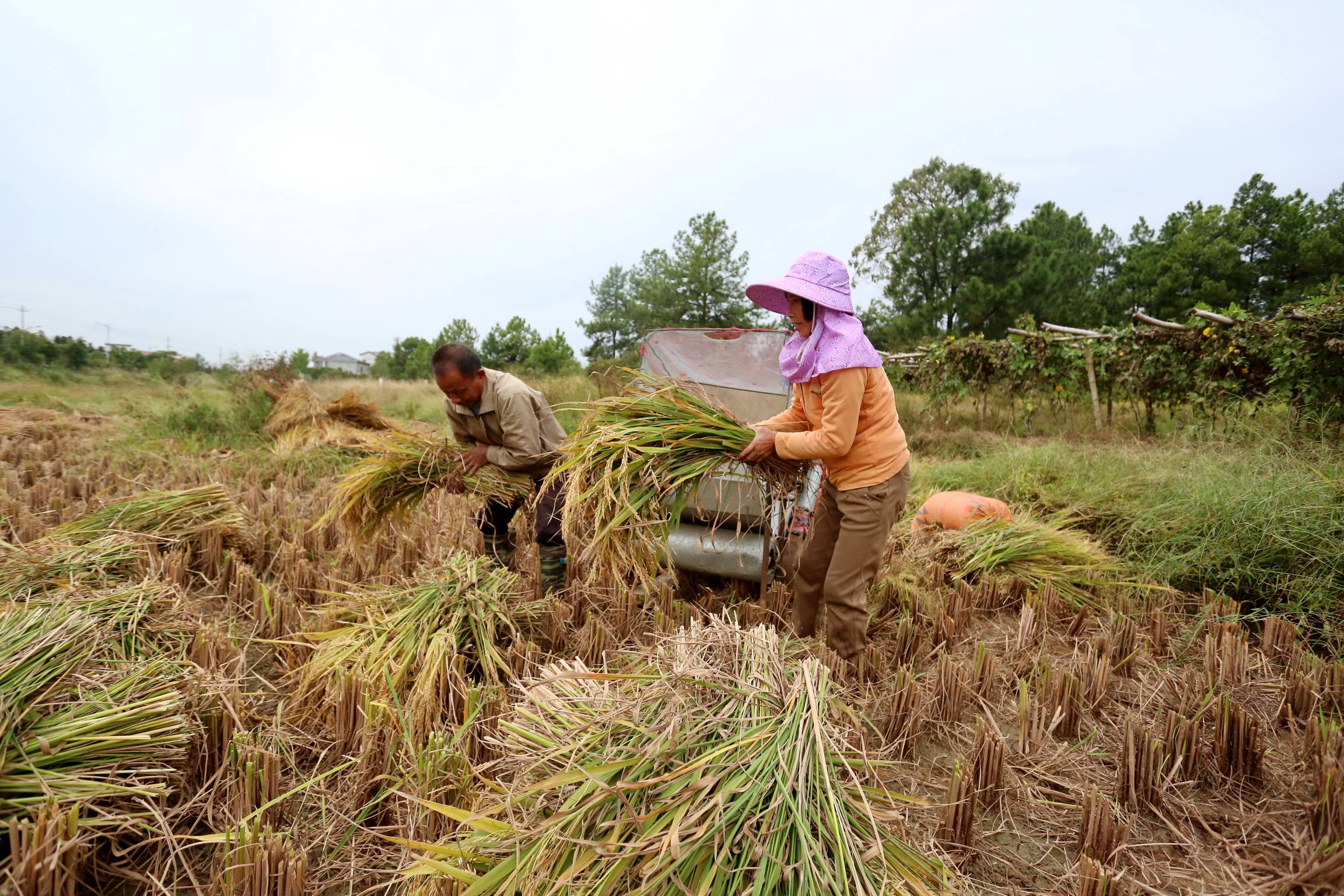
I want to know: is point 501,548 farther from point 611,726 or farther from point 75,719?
point 611,726

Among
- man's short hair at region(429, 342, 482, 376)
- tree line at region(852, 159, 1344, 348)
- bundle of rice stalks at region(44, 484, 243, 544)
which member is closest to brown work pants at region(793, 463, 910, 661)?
man's short hair at region(429, 342, 482, 376)

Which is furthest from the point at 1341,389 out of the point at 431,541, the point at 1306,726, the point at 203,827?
the point at 203,827

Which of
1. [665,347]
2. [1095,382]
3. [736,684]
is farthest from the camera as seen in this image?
[1095,382]

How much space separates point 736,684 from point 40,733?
184cm

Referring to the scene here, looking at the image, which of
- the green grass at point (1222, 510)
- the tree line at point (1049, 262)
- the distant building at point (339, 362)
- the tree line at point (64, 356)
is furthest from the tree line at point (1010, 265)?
the distant building at point (339, 362)

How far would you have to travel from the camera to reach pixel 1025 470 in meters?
5.53

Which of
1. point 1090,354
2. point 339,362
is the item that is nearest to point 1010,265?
point 1090,354

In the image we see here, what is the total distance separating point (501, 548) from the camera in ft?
11.9

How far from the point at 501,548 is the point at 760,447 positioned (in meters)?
1.87

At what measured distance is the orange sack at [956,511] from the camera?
4.40 metres

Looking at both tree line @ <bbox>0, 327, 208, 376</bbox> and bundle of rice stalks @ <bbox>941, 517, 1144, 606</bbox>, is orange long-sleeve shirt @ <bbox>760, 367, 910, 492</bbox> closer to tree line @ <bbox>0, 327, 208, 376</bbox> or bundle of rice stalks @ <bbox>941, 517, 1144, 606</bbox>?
bundle of rice stalks @ <bbox>941, 517, 1144, 606</bbox>

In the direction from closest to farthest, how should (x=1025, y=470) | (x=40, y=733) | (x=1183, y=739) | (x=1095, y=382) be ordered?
(x=40, y=733)
(x=1183, y=739)
(x=1025, y=470)
(x=1095, y=382)

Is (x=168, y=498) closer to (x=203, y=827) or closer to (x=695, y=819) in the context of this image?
(x=203, y=827)

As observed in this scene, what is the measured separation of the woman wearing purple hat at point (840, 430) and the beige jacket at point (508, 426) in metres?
1.19
